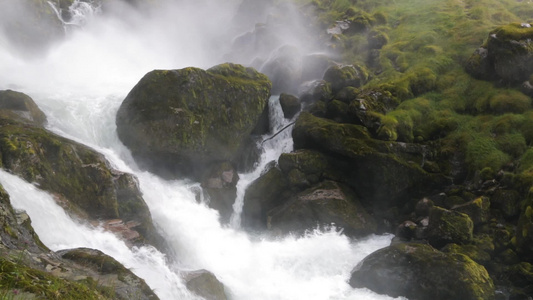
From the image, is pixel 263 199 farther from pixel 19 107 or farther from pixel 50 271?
pixel 50 271

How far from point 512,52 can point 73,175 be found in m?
23.6

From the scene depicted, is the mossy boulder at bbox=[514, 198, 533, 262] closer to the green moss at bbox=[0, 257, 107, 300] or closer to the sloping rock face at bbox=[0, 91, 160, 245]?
the sloping rock face at bbox=[0, 91, 160, 245]

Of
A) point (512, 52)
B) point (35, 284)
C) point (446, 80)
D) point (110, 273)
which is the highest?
point (35, 284)

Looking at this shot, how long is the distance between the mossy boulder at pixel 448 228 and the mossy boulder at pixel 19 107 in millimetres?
18157

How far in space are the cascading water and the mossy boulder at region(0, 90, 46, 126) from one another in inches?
37.6

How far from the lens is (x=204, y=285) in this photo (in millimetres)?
12242

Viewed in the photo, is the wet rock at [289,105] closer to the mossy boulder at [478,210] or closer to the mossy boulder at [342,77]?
the mossy boulder at [342,77]

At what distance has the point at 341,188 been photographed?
66.6 ft

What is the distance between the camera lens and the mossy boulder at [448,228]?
15.7 metres

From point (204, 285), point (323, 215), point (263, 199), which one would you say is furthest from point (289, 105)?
point (204, 285)

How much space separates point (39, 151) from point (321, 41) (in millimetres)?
27558

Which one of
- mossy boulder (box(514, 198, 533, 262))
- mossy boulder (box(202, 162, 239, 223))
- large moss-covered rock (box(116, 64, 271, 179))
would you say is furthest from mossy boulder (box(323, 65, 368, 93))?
mossy boulder (box(514, 198, 533, 262))

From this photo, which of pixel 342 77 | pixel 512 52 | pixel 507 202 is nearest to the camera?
pixel 507 202

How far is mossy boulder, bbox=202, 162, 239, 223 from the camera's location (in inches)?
813
